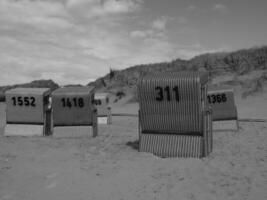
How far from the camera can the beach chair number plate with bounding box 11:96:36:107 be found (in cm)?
1934

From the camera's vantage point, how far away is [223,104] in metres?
20.5

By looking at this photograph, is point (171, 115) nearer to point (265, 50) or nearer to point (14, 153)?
point (14, 153)

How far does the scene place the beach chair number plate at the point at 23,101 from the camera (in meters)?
19.3

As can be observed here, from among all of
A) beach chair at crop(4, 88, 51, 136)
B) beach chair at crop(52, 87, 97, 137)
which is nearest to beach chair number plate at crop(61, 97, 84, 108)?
beach chair at crop(52, 87, 97, 137)

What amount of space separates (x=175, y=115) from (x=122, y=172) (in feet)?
10.8

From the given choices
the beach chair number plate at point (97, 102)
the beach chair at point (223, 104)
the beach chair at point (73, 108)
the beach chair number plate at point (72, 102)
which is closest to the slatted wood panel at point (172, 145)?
the beach chair at point (73, 108)

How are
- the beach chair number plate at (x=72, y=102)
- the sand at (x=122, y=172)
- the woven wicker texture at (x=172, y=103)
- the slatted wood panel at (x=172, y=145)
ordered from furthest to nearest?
1. the beach chair number plate at (x=72, y=102)
2. the slatted wood panel at (x=172, y=145)
3. the woven wicker texture at (x=172, y=103)
4. the sand at (x=122, y=172)

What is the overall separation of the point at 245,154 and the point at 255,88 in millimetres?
33811

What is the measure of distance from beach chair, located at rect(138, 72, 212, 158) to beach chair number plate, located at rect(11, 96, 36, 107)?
25.2 feet

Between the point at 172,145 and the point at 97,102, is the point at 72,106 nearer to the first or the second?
the point at 172,145

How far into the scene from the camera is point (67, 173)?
11695 mm

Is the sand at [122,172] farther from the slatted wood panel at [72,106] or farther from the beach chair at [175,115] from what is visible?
the slatted wood panel at [72,106]

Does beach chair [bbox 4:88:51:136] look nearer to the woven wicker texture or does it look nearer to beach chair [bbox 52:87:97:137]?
beach chair [bbox 52:87:97:137]

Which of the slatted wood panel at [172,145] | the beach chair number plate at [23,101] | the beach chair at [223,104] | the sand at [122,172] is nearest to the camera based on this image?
the sand at [122,172]
